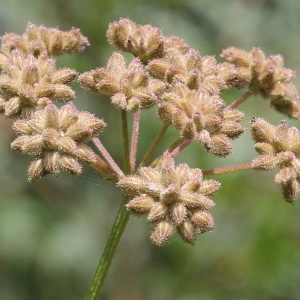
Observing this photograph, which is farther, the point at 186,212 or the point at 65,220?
the point at 65,220

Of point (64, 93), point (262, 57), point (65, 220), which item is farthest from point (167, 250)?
point (64, 93)

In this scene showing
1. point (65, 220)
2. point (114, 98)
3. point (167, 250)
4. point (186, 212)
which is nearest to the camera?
point (186, 212)

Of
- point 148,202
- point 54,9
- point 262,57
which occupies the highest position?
point 54,9

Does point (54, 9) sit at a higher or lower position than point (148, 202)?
higher

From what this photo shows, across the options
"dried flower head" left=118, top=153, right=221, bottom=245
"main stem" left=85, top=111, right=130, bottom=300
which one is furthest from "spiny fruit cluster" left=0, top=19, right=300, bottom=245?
"main stem" left=85, top=111, right=130, bottom=300

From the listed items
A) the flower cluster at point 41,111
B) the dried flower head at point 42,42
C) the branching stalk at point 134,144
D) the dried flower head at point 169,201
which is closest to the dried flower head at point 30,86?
the flower cluster at point 41,111

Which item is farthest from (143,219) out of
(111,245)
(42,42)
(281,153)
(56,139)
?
(56,139)

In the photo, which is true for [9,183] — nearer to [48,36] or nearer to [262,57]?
[48,36]

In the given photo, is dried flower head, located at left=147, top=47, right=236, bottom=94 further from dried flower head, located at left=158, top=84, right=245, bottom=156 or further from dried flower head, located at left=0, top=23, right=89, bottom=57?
dried flower head, located at left=0, top=23, right=89, bottom=57
